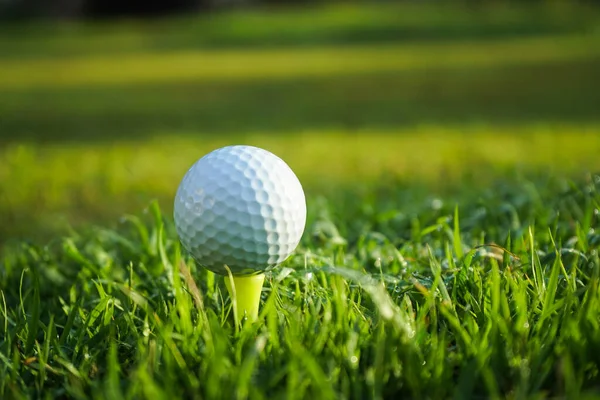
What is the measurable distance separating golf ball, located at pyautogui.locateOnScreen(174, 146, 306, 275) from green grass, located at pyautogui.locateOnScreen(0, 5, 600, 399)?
0.12m

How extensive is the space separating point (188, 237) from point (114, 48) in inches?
535

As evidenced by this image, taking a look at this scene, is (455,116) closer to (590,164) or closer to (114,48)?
(590,164)

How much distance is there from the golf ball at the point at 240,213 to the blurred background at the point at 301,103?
5.05 ft

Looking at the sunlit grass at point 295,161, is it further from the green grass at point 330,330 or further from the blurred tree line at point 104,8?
the blurred tree line at point 104,8

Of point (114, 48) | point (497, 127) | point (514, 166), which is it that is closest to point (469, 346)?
point (514, 166)

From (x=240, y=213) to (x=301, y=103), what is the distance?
5995 millimetres

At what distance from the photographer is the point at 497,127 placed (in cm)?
586

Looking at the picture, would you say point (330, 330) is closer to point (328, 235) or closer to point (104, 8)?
point (328, 235)

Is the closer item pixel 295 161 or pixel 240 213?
pixel 240 213

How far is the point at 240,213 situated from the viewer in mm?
1802

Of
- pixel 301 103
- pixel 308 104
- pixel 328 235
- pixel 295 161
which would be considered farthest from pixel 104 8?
pixel 328 235

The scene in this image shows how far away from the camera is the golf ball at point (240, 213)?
5.88 ft

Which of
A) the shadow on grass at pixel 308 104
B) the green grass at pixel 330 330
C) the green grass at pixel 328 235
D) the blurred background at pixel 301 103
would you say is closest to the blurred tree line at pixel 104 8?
the blurred background at pixel 301 103

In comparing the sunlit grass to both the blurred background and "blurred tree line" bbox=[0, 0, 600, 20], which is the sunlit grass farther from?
"blurred tree line" bbox=[0, 0, 600, 20]
